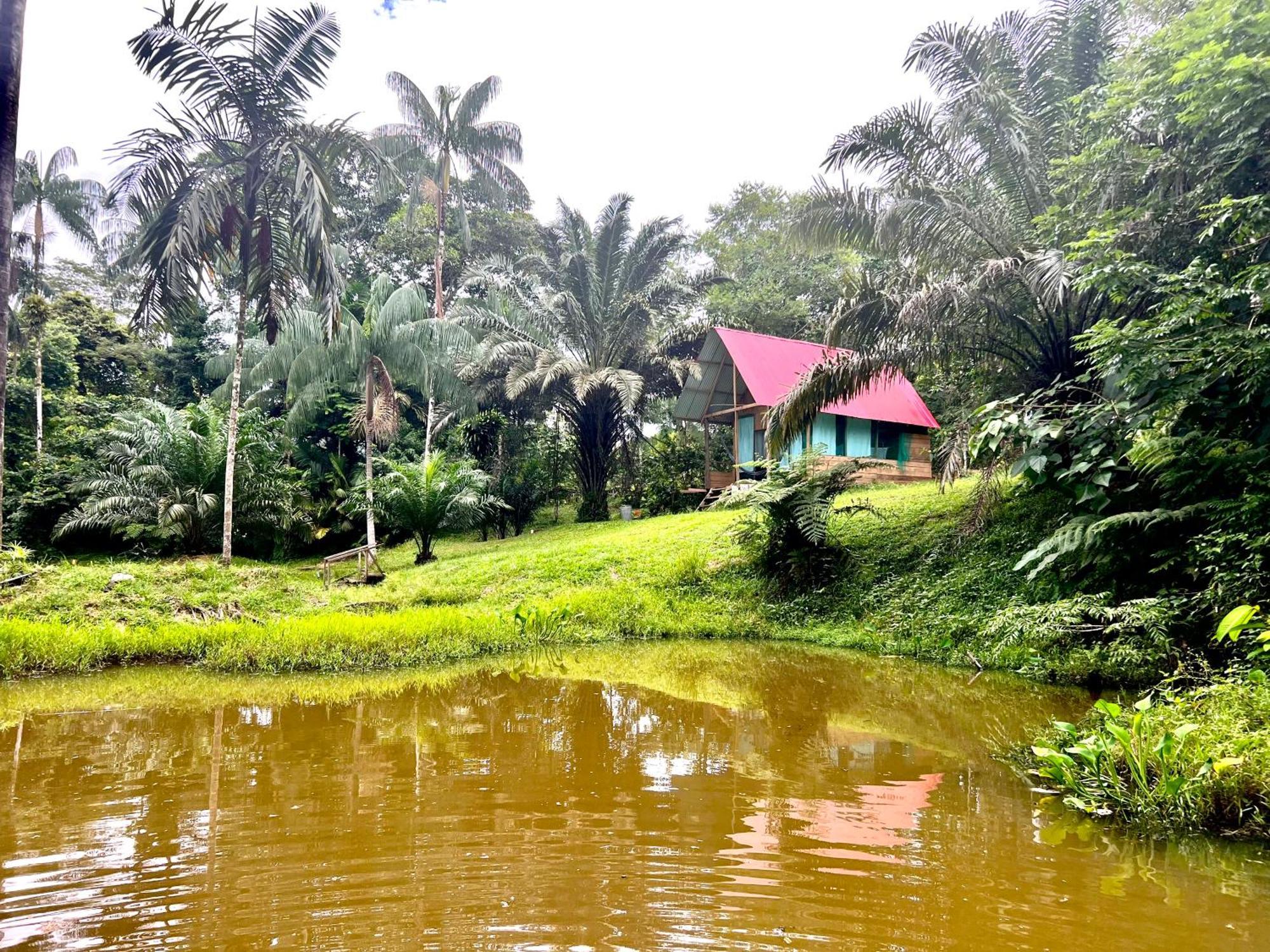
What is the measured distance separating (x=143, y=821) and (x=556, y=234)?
64.7ft

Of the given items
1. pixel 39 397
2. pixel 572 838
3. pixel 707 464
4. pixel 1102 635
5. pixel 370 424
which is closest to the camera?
pixel 572 838

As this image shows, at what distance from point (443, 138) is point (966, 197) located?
16.6m

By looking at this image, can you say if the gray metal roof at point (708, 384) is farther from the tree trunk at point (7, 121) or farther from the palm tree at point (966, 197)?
the tree trunk at point (7, 121)

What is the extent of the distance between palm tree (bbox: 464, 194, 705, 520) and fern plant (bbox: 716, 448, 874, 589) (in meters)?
9.16

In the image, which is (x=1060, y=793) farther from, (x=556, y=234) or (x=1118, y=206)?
(x=556, y=234)

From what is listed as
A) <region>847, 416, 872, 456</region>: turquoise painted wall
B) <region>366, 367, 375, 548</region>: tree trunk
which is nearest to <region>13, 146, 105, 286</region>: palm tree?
<region>366, 367, 375, 548</region>: tree trunk

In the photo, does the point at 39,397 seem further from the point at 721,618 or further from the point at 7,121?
the point at 721,618

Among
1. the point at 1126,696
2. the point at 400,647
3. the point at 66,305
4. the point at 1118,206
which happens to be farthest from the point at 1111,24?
the point at 66,305

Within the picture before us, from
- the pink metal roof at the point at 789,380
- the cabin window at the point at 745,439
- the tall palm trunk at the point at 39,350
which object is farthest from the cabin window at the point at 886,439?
the tall palm trunk at the point at 39,350

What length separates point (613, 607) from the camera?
10211 mm

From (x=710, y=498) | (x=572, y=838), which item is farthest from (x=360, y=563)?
(x=572, y=838)

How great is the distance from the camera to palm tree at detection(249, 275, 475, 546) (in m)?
17.8

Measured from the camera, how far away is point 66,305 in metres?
24.8

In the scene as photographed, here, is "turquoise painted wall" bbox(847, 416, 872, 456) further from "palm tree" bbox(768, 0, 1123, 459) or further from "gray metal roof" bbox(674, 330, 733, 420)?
"palm tree" bbox(768, 0, 1123, 459)
